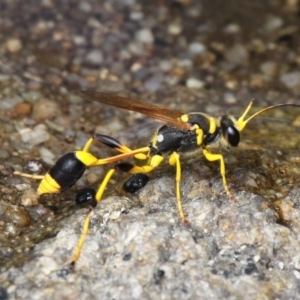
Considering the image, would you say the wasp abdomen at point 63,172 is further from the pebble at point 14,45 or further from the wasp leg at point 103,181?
the pebble at point 14,45

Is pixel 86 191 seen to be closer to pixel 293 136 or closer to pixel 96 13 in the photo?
pixel 293 136

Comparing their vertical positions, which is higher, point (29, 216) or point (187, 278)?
point (187, 278)

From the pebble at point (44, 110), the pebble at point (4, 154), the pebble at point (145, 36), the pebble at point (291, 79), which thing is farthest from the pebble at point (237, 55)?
the pebble at point (4, 154)

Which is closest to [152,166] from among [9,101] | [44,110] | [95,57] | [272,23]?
[44,110]

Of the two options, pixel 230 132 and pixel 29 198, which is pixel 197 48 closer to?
pixel 230 132

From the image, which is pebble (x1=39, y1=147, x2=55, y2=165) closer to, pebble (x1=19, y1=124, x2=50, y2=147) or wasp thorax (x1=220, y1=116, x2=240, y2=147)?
pebble (x1=19, y1=124, x2=50, y2=147)

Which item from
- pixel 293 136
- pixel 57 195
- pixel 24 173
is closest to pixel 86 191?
pixel 57 195
